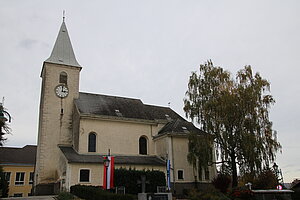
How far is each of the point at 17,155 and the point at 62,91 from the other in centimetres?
1964

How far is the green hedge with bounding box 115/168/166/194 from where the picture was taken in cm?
2445

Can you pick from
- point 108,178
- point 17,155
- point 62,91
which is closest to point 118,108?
point 62,91

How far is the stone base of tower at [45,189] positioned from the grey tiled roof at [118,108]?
811 centimetres

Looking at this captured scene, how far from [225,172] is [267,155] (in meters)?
3.94

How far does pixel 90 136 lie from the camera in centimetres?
3025

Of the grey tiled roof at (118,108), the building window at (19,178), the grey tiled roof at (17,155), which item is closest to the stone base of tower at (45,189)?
the grey tiled roof at (118,108)

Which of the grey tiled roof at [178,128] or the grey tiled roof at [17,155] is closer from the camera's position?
the grey tiled roof at [178,128]

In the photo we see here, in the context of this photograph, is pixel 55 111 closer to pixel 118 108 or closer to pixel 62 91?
pixel 62 91

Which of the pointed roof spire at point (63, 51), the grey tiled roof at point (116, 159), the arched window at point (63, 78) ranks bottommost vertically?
the grey tiled roof at point (116, 159)

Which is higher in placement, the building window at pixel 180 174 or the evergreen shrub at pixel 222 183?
the building window at pixel 180 174

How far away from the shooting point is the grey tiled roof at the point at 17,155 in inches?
1699

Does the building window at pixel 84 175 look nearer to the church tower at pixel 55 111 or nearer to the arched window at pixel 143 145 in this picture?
A: the church tower at pixel 55 111

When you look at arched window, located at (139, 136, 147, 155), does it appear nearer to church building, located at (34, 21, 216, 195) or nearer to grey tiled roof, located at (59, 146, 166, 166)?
church building, located at (34, 21, 216, 195)

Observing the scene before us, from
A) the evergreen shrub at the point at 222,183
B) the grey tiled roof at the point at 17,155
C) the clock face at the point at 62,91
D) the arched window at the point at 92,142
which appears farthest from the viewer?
the grey tiled roof at the point at 17,155
